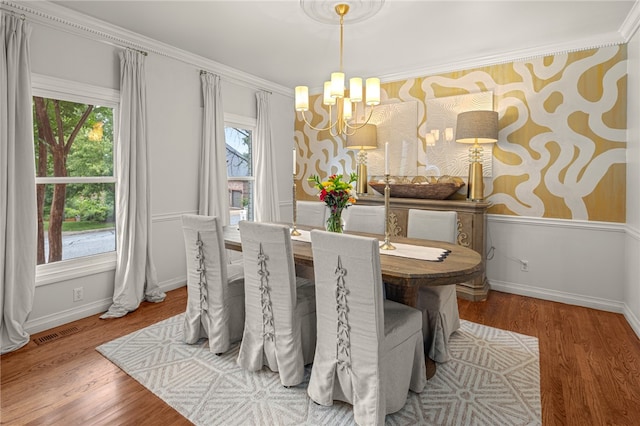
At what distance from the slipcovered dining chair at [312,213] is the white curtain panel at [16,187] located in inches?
89.7

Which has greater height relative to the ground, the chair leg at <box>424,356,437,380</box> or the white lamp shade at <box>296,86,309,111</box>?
the white lamp shade at <box>296,86,309,111</box>

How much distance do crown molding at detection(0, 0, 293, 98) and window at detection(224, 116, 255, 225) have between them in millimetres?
597

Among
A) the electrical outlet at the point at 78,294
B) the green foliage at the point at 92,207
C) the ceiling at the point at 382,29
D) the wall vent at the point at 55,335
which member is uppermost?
the ceiling at the point at 382,29

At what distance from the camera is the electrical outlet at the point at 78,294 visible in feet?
10.5

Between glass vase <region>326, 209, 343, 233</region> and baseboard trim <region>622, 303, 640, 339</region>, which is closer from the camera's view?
glass vase <region>326, 209, 343, 233</region>

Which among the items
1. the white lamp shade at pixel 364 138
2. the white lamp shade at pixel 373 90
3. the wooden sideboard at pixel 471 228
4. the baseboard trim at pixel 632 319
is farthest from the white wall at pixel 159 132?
the baseboard trim at pixel 632 319

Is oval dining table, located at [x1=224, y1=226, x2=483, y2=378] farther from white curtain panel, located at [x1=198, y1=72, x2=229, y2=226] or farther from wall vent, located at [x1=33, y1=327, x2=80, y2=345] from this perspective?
white curtain panel, located at [x1=198, y1=72, x2=229, y2=226]

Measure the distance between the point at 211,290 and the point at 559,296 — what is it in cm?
344

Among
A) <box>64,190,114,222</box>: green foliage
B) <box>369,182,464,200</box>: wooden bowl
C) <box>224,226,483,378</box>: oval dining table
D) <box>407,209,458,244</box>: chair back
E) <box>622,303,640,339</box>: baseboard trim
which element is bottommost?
<box>622,303,640,339</box>: baseboard trim

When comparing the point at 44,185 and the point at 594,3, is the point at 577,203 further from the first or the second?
the point at 44,185

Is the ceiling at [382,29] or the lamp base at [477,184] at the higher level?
the ceiling at [382,29]

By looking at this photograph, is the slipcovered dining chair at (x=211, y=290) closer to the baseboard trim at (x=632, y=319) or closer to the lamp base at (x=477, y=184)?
the lamp base at (x=477, y=184)

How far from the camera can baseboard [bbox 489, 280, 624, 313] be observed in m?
3.51

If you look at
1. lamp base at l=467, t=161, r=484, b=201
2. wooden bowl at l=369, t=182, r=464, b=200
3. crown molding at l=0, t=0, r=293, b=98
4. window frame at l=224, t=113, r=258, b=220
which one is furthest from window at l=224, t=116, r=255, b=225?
lamp base at l=467, t=161, r=484, b=201
